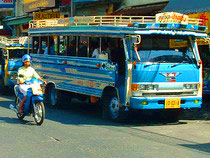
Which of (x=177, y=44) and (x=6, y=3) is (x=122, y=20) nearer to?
(x=177, y=44)

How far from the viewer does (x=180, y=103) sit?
12016 millimetres

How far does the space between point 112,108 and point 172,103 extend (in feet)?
5.59

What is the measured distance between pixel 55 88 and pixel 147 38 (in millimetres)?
4538

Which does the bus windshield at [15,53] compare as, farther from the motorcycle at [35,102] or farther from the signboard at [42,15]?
the motorcycle at [35,102]

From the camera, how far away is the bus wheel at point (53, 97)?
15.6 m

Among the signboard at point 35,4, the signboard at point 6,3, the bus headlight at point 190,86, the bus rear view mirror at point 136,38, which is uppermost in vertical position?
the signboard at point 6,3

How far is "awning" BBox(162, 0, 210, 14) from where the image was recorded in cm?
1462

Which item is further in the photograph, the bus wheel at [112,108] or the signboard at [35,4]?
the signboard at [35,4]

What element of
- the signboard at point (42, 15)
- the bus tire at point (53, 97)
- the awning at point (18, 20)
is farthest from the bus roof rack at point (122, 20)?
the awning at point (18, 20)

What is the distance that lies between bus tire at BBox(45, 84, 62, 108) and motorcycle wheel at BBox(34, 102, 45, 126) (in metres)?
3.73

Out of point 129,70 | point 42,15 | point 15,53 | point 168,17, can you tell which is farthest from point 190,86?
point 42,15

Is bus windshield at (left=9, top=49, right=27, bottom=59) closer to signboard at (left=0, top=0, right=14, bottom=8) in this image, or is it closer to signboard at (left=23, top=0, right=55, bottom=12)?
signboard at (left=23, top=0, right=55, bottom=12)

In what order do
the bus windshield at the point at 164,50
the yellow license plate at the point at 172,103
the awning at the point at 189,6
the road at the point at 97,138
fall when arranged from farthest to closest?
the awning at the point at 189,6 → the bus windshield at the point at 164,50 → the yellow license plate at the point at 172,103 → the road at the point at 97,138

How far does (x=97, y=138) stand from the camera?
9977 millimetres
